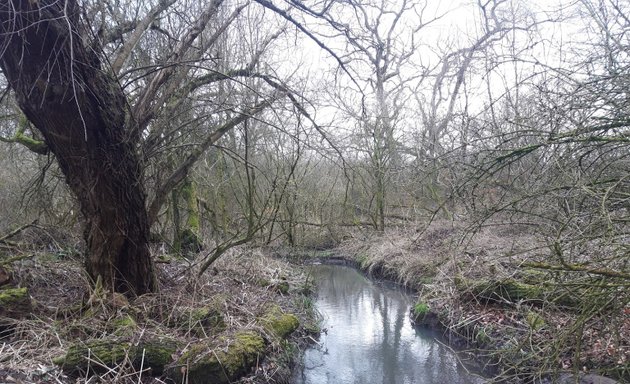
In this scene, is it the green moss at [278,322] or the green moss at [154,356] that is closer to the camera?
the green moss at [154,356]

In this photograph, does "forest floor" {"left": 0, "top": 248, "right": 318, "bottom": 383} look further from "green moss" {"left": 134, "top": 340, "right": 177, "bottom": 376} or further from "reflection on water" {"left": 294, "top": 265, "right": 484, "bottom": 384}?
"reflection on water" {"left": 294, "top": 265, "right": 484, "bottom": 384}

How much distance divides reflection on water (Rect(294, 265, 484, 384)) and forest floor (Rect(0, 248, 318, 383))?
1.66 feet

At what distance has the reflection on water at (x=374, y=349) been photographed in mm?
6684

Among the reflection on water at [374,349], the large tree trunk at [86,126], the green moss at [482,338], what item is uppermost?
the large tree trunk at [86,126]

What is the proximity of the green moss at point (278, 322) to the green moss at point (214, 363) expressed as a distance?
34.2 inches

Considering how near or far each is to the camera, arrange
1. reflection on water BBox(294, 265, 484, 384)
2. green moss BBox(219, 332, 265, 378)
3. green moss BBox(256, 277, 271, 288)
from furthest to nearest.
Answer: green moss BBox(256, 277, 271, 288), reflection on water BBox(294, 265, 484, 384), green moss BBox(219, 332, 265, 378)

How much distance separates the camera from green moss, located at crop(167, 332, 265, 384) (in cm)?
471

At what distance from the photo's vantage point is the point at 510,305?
7637mm

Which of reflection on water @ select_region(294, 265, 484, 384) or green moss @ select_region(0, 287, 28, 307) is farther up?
green moss @ select_region(0, 287, 28, 307)

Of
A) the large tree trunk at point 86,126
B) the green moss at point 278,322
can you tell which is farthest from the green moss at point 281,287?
the large tree trunk at point 86,126

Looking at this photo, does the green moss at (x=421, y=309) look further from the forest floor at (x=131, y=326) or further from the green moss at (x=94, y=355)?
the green moss at (x=94, y=355)

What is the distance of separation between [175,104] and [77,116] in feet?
6.23

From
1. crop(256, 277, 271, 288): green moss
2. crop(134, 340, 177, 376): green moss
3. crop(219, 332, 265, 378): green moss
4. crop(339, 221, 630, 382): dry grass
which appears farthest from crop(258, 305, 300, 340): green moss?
crop(339, 221, 630, 382): dry grass

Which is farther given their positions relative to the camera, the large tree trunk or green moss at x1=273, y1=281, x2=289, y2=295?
green moss at x1=273, y1=281, x2=289, y2=295
